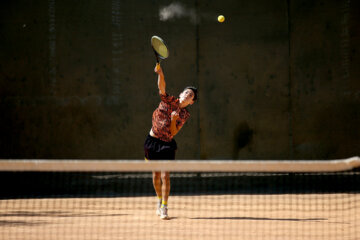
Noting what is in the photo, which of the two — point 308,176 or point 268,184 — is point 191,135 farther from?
point 308,176

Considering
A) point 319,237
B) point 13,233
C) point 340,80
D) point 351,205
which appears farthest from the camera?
point 340,80

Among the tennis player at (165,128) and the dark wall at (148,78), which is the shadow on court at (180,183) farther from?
the tennis player at (165,128)

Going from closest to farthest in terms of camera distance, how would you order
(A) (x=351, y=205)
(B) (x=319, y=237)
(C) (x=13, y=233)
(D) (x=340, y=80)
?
(B) (x=319, y=237) → (C) (x=13, y=233) → (A) (x=351, y=205) → (D) (x=340, y=80)

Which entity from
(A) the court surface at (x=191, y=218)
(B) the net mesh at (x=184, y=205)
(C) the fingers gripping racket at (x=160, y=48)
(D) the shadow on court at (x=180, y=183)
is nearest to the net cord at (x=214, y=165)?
(B) the net mesh at (x=184, y=205)

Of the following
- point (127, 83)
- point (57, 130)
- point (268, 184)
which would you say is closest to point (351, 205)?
point (268, 184)

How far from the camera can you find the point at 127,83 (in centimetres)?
904

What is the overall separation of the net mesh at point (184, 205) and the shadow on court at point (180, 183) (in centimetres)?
2

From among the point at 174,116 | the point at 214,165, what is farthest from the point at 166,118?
the point at 214,165

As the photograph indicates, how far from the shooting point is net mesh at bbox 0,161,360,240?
4.95 meters

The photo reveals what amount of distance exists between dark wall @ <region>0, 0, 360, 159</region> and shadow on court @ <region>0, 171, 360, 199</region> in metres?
Answer: 0.39

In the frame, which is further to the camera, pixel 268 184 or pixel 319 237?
pixel 268 184

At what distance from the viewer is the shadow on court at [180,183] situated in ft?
28.1

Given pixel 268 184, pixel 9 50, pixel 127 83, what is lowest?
pixel 268 184

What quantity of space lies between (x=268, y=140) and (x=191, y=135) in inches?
51.3
